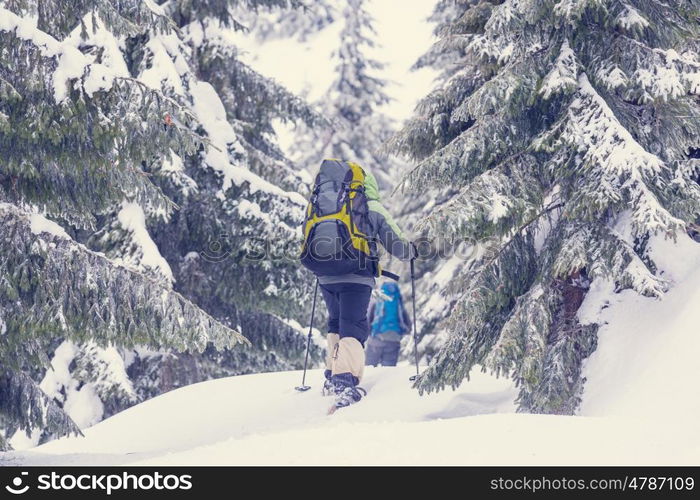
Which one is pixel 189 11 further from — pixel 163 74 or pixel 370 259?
pixel 370 259

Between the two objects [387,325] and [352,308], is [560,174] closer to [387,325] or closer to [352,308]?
[352,308]

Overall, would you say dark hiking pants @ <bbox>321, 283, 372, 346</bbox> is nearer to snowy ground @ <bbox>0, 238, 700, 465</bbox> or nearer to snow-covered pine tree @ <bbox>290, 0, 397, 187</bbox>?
snowy ground @ <bbox>0, 238, 700, 465</bbox>

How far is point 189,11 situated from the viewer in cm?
1338

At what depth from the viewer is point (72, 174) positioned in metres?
6.86

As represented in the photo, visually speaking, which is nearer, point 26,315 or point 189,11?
point 26,315

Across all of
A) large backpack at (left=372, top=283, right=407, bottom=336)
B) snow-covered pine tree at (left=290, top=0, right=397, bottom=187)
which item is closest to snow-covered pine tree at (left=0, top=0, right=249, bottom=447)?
large backpack at (left=372, top=283, right=407, bottom=336)

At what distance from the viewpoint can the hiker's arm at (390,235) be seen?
8188mm

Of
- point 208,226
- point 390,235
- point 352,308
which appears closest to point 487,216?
point 390,235

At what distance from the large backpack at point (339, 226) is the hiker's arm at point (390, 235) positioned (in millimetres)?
100

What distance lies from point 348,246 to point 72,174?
2643 mm

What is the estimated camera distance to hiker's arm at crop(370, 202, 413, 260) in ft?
26.9
